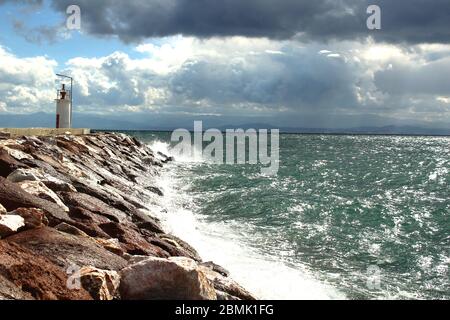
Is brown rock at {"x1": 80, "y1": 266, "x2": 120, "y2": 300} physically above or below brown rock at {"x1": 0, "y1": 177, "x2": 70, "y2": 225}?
below

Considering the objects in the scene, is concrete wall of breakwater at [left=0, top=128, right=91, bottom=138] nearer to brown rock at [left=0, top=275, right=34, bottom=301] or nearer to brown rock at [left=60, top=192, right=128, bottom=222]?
brown rock at [left=60, top=192, right=128, bottom=222]

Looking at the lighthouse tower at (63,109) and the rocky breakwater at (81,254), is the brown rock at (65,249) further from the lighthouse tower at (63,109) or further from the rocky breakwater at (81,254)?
the lighthouse tower at (63,109)

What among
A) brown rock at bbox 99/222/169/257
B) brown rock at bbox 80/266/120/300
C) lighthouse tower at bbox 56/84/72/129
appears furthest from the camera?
lighthouse tower at bbox 56/84/72/129

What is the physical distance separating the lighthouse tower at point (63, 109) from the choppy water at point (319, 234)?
16.3 metres

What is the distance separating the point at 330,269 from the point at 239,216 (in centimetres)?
789

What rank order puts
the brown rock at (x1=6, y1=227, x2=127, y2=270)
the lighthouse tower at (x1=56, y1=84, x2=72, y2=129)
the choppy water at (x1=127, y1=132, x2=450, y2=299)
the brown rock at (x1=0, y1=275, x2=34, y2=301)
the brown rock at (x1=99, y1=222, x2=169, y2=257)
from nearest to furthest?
the brown rock at (x1=0, y1=275, x2=34, y2=301) → the brown rock at (x1=6, y1=227, x2=127, y2=270) → the brown rock at (x1=99, y1=222, x2=169, y2=257) → the choppy water at (x1=127, y1=132, x2=450, y2=299) → the lighthouse tower at (x1=56, y1=84, x2=72, y2=129)

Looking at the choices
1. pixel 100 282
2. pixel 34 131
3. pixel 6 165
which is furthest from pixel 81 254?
pixel 34 131

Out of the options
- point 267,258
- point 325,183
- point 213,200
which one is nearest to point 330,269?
point 267,258

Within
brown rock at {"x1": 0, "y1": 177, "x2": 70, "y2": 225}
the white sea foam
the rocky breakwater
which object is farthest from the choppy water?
brown rock at {"x1": 0, "y1": 177, "x2": 70, "y2": 225}

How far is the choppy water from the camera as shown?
12.3 meters

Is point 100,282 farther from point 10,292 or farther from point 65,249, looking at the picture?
point 65,249

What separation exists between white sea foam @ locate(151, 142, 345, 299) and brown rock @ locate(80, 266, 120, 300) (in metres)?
4.34

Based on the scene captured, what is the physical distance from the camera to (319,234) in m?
18.4

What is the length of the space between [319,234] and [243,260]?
227 inches
